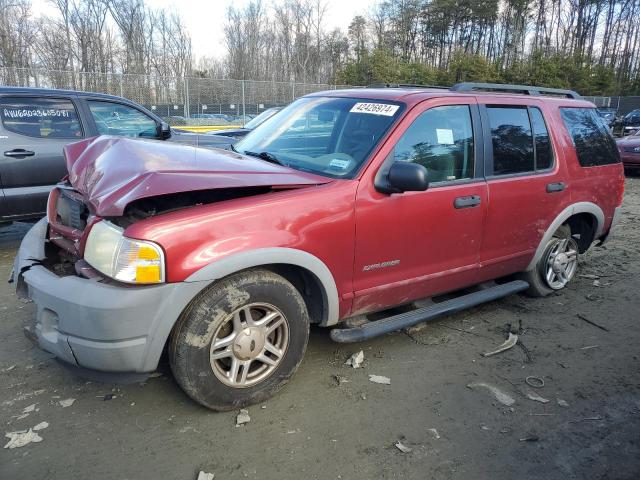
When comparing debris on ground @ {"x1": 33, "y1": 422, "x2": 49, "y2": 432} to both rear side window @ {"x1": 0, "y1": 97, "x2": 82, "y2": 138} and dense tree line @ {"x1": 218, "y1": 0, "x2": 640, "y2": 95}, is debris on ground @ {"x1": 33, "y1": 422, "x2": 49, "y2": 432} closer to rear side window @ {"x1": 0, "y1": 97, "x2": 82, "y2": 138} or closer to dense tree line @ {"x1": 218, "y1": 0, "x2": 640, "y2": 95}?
rear side window @ {"x1": 0, "y1": 97, "x2": 82, "y2": 138}

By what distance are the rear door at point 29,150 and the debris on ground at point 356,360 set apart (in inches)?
170

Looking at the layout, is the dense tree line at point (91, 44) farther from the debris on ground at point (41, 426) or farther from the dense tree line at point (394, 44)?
the debris on ground at point (41, 426)

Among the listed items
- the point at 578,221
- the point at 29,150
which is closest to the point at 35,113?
the point at 29,150

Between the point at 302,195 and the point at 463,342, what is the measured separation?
1.90 metres

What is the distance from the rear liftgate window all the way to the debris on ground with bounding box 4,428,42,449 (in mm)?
3517

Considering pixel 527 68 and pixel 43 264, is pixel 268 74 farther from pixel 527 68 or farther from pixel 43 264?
pixel 43 264

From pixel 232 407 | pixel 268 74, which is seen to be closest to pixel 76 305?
pixel 232 407

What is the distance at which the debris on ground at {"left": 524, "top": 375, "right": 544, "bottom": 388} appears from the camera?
130 inches

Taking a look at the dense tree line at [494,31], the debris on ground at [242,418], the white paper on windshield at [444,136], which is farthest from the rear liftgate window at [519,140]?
the dense tree line at [494,31]

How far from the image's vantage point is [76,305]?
247 cm

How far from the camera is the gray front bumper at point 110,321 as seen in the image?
2418mm

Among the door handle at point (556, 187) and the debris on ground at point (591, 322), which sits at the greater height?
the door handle at point (556, 187)

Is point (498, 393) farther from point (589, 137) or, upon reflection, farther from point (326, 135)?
point (589, 137)

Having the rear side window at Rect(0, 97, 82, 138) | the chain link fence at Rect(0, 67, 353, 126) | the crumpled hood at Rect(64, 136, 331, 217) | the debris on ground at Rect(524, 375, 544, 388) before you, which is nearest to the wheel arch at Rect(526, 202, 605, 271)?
the debris on ground at Rect(524, 375, 544, 388)
